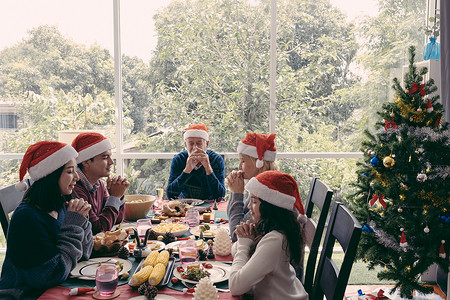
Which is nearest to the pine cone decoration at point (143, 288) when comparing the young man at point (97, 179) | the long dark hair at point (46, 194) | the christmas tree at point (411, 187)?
the long dark hair at point (46, 194)

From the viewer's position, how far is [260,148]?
250 cm

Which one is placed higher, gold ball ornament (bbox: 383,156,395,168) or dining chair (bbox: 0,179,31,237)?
gold ball ornament (bbox: 383,156,395,168)

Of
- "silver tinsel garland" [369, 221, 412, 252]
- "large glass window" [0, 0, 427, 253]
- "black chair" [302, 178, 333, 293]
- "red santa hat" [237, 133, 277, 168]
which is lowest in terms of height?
"silver tinsel garland" [369, 221, 412, 252]

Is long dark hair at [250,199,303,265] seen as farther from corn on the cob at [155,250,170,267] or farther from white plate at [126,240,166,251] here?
white plate at [126,240,166,251]

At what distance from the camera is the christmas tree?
9.46 feet

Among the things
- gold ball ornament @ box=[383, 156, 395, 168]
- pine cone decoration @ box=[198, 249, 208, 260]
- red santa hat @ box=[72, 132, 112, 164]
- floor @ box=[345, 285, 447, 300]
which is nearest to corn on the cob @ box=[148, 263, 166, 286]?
pine cone decoration @ box=[198, 249, 208, 260]

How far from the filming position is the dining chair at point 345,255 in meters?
1.53

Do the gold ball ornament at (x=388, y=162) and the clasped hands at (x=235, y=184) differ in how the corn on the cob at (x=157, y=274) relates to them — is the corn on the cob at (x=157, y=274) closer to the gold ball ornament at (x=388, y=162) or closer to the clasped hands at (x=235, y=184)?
the clasped hands at (x=235, y=184)

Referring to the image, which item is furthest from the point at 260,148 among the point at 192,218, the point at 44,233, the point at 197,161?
the point at 44,233

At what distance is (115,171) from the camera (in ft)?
13.9

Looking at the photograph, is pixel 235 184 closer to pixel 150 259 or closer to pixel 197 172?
pixel 150 259

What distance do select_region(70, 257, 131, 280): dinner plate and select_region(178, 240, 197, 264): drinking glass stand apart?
21 cm

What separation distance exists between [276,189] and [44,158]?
3.22 feet

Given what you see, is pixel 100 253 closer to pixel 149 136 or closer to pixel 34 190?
pixel 34 190
